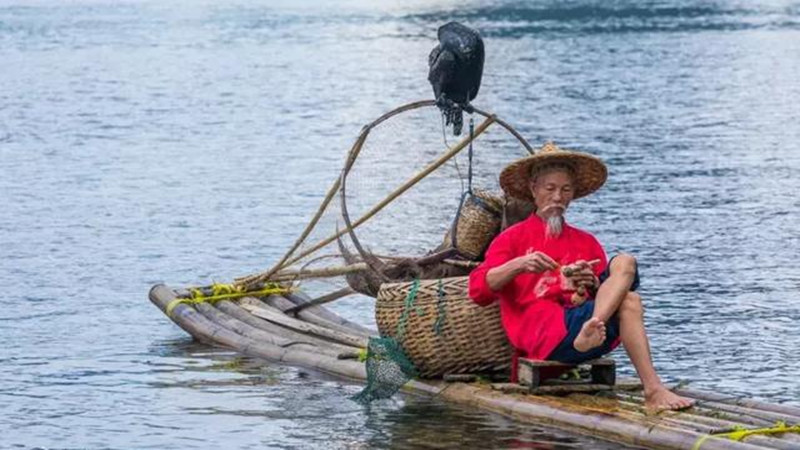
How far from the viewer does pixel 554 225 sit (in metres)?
9.24

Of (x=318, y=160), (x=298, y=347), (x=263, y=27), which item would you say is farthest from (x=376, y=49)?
(x=298, y=347)

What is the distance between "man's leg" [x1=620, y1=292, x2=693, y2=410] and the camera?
8.99 metres

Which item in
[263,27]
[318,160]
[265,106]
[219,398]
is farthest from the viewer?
[263,27]

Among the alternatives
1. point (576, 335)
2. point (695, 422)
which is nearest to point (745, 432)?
point (695, 422)

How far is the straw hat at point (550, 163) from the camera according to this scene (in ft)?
30.3

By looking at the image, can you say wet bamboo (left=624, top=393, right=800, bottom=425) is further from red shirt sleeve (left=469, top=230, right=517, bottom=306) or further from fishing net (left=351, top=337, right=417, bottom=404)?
fishing net (left=351, top=337, right=417, bottom=404)

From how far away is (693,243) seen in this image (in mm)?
17062

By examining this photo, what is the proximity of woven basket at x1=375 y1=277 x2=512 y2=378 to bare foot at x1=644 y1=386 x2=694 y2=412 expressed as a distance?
3.02 feet

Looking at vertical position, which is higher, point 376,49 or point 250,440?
point 376,49

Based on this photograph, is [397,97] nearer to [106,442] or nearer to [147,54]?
[147,54]

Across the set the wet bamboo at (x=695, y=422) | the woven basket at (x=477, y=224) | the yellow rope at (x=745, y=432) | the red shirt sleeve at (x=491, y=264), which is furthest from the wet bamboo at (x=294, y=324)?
the yellow rope at (x=745, y=432)

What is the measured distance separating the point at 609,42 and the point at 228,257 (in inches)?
1478

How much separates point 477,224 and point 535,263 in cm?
168

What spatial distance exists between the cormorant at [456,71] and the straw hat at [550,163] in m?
1.39
